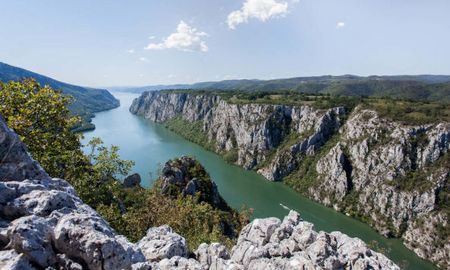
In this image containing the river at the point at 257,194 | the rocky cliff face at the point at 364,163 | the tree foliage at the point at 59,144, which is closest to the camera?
the tree foliage at the point at 59,144

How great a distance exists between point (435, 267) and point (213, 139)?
127 m

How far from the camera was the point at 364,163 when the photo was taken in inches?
4336

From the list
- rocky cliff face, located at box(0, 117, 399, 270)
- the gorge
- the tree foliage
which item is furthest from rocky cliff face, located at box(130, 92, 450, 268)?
the tree foliage

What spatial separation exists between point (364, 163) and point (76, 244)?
11164 centimetres

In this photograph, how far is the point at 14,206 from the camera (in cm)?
1068

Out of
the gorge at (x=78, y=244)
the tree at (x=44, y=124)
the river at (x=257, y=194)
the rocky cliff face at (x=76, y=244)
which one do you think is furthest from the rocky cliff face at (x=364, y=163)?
the tree at (x=44, y=124)

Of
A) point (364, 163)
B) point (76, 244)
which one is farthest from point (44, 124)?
point (364, 163)

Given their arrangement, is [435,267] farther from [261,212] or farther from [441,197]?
[261,212]

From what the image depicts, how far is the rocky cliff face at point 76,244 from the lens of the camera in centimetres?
948

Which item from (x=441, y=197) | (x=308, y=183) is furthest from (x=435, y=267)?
(x=308, y=183)

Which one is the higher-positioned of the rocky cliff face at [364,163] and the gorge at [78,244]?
the gorge at [78,244]

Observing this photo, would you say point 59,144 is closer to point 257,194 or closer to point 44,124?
point 44,124

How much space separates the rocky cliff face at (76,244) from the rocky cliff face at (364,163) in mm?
74180

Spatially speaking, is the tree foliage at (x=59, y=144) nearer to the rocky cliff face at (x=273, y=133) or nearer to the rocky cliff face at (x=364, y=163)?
the rocky cliff face at (x=364, y=163)
